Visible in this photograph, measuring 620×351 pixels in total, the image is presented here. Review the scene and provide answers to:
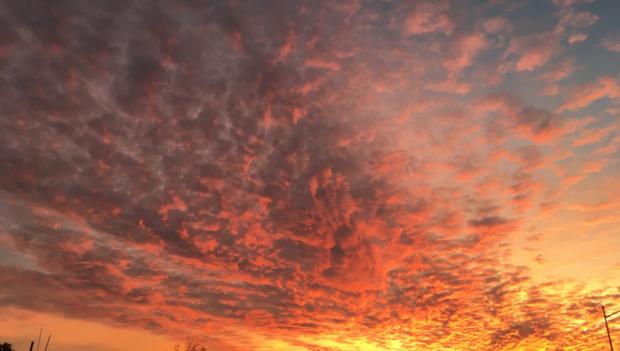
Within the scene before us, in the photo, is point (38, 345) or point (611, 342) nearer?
point (611, 342)

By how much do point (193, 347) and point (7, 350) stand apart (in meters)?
35.7

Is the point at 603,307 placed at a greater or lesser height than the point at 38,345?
greater

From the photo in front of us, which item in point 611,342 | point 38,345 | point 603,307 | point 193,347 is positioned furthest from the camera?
point 193,347

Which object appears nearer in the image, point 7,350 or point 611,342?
point 611,342

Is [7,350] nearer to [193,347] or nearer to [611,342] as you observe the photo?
[193,347]

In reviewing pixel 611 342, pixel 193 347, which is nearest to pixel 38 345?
pixel 193 347

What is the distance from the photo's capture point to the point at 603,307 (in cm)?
7694

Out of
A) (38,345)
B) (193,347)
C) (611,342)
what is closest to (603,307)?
(611,342)

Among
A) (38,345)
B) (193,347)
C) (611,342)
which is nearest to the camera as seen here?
(611,342)

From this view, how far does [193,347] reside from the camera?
10188 cm

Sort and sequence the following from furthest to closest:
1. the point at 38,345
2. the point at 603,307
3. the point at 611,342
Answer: the point at 38,345 → the point at 603,307 → the point at 611,342

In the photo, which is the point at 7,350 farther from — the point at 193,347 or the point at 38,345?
the point at 193,347

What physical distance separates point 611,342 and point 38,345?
10034 cm

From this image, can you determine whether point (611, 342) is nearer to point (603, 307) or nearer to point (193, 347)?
point (603, 307)
